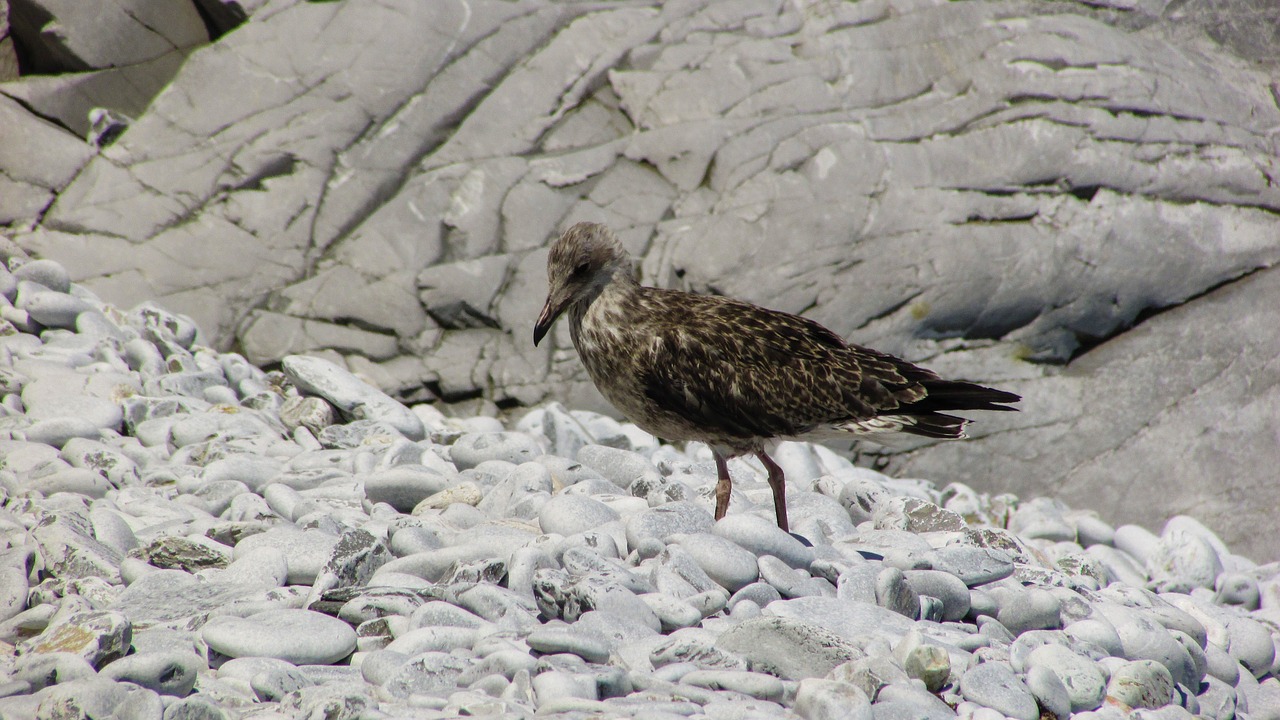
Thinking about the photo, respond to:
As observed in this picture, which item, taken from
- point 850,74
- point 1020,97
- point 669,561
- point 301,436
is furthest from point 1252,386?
point 301,436

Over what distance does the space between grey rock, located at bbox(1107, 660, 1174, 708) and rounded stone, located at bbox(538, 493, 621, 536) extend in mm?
2013

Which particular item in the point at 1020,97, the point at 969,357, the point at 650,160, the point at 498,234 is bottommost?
the point at 969,357

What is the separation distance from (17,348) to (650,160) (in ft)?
16.0

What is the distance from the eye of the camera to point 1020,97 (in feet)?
28.8

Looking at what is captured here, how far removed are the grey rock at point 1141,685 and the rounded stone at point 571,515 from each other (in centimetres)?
201

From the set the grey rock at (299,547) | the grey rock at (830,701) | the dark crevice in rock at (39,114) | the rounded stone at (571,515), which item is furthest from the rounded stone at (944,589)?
the dark crevice in rock at (39,114)

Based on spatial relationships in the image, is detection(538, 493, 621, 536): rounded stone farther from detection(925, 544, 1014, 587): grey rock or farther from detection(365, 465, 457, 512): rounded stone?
detection(925, 544, 1014, 587): grey rock

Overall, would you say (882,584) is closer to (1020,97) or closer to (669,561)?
(669,561)

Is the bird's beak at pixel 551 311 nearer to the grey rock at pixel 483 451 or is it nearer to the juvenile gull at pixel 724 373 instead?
the juvenile gull at pixel 724 373

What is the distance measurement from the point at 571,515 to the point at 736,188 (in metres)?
4.81

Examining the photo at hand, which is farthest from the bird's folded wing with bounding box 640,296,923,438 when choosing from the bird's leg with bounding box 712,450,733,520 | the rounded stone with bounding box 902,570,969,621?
the rounded stone with bounding box 902,570,969,621

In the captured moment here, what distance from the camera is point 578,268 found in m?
4.98

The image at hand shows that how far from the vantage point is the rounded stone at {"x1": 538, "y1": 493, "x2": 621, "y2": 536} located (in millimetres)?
4340

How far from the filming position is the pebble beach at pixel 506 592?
10.2 ft
